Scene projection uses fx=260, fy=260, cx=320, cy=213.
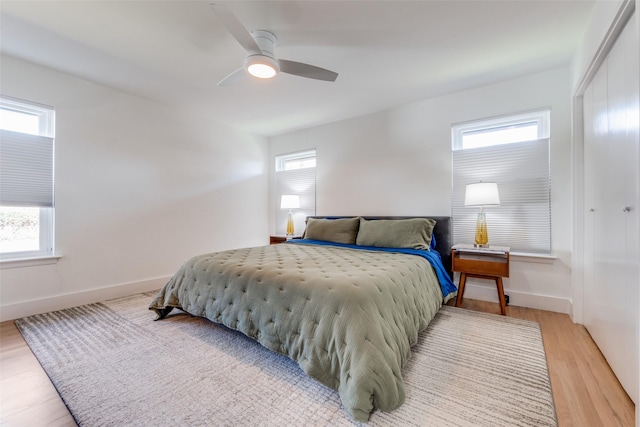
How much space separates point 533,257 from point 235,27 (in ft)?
11.1

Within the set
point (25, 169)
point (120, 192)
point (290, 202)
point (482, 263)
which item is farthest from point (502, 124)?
point (25, 169)

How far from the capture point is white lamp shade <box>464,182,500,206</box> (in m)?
2.63

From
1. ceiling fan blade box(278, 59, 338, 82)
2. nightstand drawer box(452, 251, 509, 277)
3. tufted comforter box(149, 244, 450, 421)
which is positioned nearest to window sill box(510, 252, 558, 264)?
nightstand drawer box(452, 251, 509, 277)

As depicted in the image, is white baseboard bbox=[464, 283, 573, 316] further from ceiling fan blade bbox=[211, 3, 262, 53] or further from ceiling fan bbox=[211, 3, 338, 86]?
ceiling fan blade bbox=[211, 3, 262, 53]

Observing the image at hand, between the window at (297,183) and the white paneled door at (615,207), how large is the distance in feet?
11.0

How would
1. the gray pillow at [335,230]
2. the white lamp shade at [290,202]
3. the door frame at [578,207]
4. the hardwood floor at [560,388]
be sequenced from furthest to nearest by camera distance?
the white lamp shade at [290,202]
the gray pillow at [335,230]
the door frame at [578,207]
the hardwood floor at [560,388]

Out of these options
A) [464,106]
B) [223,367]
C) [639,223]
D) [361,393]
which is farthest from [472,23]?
[223,367]

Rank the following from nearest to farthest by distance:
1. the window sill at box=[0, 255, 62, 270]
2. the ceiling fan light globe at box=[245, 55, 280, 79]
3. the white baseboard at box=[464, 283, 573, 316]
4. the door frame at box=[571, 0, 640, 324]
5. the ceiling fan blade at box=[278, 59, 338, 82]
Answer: the ceiling fan light globe at box=[245, 55, 280, 79]
the ceiling fan blade at box=[278, 59, 338, 82]
the door frame at box=[571, 0, 640, 324]
the window sill at box=[0, 255, 62, 270]
the white baseboard at box=[464, 283, 573, 316]

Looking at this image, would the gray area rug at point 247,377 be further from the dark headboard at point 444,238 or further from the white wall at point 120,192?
the dark headboard at point 444,238

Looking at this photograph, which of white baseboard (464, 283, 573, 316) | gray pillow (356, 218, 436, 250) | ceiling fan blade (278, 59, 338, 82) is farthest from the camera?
gray pillow (356, 218, 436, 250)

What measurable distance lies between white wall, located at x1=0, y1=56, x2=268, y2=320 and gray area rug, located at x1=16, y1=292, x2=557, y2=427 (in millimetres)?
590

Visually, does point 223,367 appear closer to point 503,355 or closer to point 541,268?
point 503,355

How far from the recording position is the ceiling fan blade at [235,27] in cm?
150

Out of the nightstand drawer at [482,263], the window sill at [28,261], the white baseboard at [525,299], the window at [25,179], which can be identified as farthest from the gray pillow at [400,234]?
the window at [25,179]
